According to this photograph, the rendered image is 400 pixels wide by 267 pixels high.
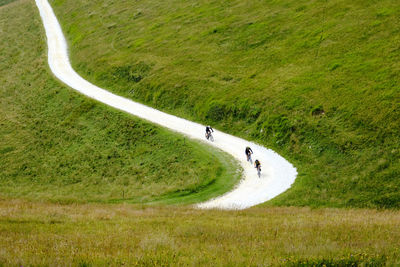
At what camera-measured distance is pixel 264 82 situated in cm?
5522

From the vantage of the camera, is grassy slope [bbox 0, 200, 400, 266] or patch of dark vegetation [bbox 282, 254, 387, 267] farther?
grassy slope [bbox 0, 200, 400, 266]

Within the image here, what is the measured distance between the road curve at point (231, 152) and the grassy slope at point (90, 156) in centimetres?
171

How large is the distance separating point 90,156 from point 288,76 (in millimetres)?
30533

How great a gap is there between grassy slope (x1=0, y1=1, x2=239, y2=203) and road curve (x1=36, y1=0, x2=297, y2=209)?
→ 5.62 ft

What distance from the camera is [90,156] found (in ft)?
A: 154

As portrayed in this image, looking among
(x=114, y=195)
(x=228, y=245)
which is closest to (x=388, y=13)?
(x=114, y=195)

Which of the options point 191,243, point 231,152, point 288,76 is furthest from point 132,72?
point 191,243

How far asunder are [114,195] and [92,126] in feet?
72.9

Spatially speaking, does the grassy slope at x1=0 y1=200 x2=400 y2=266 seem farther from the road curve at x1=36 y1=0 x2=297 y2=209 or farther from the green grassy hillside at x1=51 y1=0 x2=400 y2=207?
the green grassy hillside at x1=51 y1=0 x2=400 y2=207

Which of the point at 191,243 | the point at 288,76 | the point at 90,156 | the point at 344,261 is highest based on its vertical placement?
A: the point at 344,261

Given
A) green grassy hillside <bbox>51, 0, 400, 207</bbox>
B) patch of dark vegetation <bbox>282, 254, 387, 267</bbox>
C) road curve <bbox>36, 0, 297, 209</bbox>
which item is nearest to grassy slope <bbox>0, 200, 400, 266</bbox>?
patch of dark vegetation <bbox>282, 254, 387, 267</bbox>

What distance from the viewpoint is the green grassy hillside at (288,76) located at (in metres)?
34.5

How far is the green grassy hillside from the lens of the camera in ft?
113

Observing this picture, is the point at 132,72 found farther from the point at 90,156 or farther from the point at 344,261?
the point at 344,261
